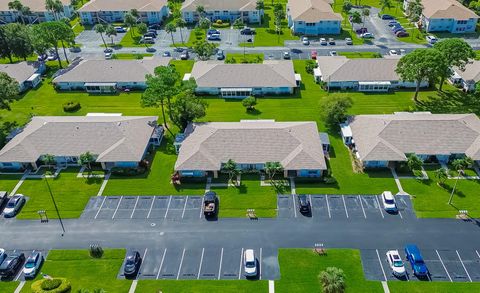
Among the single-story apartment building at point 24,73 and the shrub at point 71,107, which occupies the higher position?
the single-story apartment building at point 24,73

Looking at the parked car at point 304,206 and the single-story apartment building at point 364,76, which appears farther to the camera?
the single-story apartment building at point 364,76

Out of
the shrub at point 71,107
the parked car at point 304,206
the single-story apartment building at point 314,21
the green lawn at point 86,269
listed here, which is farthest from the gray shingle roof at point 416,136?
the shrub at point 71,107

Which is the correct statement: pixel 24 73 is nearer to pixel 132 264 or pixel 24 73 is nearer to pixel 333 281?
pixel 132 264

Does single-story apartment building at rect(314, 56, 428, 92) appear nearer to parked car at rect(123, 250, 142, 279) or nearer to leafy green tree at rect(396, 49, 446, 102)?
leafy green tree at rect(396, 49, 446, 102)

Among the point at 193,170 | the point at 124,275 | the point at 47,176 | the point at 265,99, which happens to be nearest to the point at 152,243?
the point at 124,275

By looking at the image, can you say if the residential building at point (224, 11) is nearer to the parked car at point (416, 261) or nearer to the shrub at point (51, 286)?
the parked car at point (416, 261)

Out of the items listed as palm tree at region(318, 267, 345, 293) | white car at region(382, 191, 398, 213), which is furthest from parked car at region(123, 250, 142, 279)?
white car at region(382, 191, 398, 213)

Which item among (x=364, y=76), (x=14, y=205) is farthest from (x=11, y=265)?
(x=364, y=76)
